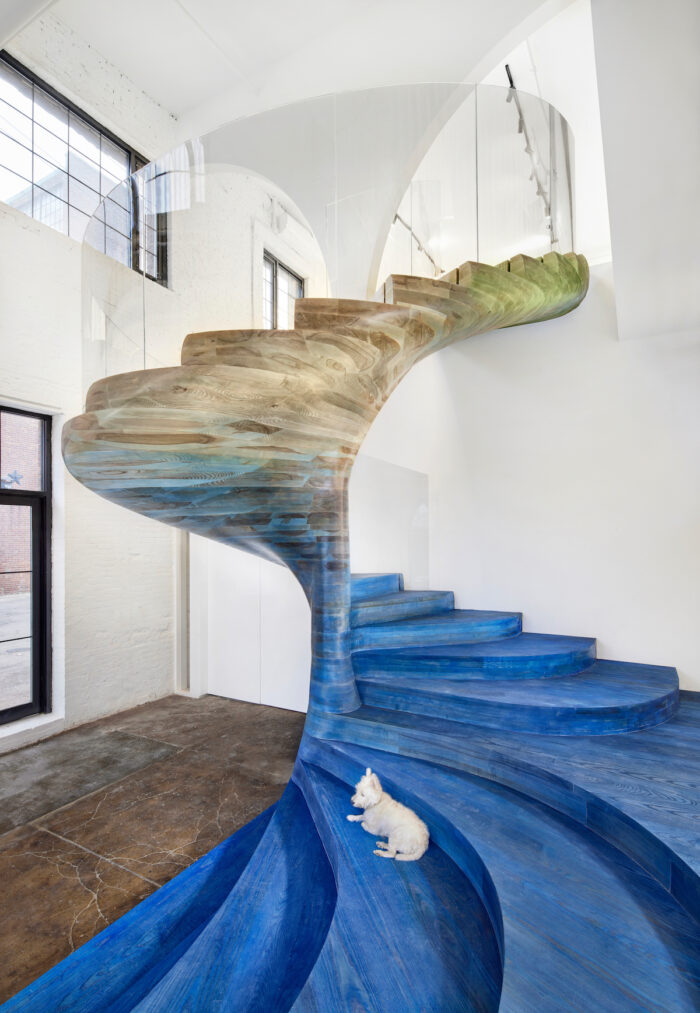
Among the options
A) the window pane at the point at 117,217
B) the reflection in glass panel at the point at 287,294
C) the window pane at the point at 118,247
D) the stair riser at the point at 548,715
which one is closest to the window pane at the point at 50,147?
the window pane at the point at 117,217

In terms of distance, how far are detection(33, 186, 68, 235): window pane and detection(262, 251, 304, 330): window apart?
2.23m

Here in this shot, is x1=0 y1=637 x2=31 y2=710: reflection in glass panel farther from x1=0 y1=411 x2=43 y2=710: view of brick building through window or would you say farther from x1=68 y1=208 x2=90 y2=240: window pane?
x1=68 y1=208 x2=90 y2=240: window pane

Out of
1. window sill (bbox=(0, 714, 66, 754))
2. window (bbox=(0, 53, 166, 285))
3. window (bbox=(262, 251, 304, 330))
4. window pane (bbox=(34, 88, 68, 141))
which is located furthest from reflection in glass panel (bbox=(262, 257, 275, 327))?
window sill (bbox=(0, 714, 66, 754))

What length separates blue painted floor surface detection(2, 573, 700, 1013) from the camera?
3.98ft

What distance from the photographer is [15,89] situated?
368 centimetres

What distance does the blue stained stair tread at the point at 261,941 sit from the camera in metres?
1.36

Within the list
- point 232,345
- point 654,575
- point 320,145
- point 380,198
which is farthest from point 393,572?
point 320,145

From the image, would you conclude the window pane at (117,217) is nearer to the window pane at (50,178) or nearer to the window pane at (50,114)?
the window pane at (50,178)

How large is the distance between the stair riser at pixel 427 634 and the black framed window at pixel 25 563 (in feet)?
7.67

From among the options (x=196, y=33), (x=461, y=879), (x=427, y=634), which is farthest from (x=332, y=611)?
(x=196, y=33)

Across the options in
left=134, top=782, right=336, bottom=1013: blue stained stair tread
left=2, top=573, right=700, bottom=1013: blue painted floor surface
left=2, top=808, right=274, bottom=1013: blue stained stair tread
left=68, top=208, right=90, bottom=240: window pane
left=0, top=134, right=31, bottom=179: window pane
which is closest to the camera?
left=2, top=573, right=700, bottom=1013: blue painted floor surface

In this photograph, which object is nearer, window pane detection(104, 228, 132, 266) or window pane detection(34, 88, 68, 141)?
window pane detection(104, 228, 132, 266)

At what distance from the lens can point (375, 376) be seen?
2549 millimetres

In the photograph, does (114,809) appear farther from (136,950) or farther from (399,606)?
(399,606)
